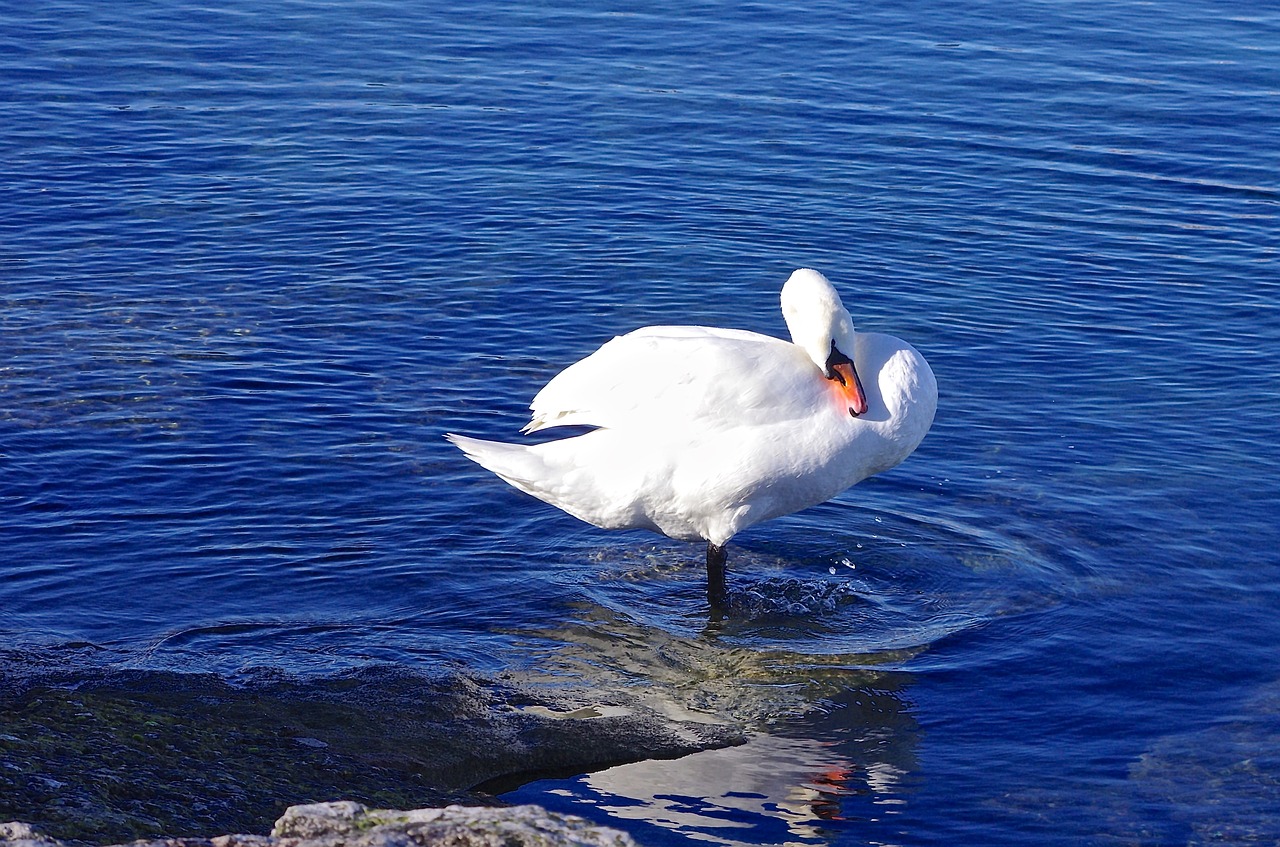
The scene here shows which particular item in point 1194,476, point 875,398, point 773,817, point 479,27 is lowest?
point 773,817

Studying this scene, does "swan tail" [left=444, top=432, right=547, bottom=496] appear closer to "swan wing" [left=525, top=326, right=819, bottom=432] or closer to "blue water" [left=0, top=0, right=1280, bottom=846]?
"swan wing" [left=525, top=326, right=819, bottom=432]

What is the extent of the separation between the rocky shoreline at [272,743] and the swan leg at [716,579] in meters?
1.27

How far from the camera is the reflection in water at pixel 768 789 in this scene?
6102 mm

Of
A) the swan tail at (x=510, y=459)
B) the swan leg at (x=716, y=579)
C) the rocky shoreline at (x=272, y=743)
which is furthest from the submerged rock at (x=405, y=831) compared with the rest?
the swan leg at (x=716, y=579)

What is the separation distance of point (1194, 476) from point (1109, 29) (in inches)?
475

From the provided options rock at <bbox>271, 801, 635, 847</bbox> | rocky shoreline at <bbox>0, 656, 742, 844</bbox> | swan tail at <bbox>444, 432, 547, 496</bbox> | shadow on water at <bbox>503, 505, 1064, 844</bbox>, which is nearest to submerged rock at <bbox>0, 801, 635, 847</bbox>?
rock at <bbox>271, 801, 635, 847</bbox>

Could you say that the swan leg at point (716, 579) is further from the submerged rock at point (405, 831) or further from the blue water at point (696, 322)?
the submerged rock at point (405, 831)

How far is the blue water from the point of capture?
7254 millimetres

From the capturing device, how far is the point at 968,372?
37.6ft

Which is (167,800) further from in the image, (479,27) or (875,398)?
(479,27)

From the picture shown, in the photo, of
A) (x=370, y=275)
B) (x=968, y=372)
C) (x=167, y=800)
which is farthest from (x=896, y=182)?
(x=167, y=800)

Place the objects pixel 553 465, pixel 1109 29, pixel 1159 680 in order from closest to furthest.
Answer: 1. pixel 1159 680
2. pixel 553 465
3. pixel 1109 29

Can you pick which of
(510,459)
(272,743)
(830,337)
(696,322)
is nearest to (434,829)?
(272,743)

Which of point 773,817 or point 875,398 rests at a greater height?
point 875,398
